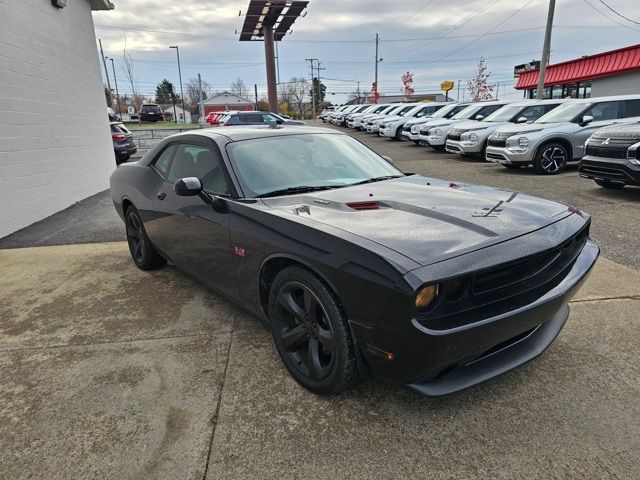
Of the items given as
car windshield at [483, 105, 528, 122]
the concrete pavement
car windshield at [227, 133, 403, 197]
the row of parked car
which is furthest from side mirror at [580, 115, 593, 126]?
car windshield at [227, 133, 403, 197]

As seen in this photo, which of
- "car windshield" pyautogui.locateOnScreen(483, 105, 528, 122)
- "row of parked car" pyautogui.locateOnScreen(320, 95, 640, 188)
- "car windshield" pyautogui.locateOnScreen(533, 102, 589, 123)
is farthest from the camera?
"car windshield" pyautogui.locateOnScreen(483, 105, 528, 122)

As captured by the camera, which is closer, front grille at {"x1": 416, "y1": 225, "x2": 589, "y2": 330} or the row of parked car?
front grille at {"x1": 416, "y1": 225, "x2": 589, "y2": 330}

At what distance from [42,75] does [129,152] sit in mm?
7114

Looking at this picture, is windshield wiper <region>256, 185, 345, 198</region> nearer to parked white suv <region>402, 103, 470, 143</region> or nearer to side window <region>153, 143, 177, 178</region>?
side window <region>153, 143, 177, 178</region>

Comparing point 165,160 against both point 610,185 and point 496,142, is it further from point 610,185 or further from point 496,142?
point 496,142

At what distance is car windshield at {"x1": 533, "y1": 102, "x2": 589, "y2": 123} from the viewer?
33.2 ft

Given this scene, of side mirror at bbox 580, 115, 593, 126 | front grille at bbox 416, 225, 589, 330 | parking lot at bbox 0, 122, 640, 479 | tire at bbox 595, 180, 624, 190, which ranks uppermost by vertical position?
side mirror at bbox 580, 115, 593, 126

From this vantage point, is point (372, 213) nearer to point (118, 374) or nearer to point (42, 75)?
point (118, 374)

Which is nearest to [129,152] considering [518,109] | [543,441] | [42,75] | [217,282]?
[42,75]

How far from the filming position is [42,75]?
776 centimetres

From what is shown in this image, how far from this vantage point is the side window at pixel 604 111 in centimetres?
985

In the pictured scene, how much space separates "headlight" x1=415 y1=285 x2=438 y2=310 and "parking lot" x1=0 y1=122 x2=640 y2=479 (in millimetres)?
719

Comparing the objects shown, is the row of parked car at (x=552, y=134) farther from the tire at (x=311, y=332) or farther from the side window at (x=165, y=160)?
the side window at (x=165, y=160)

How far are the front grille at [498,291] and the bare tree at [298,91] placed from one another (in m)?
85.9
